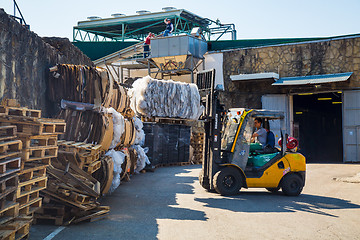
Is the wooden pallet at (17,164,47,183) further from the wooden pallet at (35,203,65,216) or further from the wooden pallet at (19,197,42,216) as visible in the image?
the wooden pallet at (35,203,65,216)

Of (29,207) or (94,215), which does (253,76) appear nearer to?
(94,215)

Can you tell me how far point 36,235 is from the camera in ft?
17.7

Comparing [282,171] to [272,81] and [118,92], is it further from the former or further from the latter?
[272,81]

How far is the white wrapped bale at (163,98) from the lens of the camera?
15.3 meters

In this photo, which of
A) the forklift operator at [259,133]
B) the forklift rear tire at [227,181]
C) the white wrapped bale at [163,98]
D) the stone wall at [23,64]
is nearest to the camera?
the stone wall at [23,64]

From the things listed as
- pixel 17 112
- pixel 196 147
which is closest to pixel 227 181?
pixel 17 112

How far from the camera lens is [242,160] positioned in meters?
9.70

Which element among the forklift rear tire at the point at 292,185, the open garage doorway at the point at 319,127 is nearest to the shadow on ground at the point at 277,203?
the forklift rear tire at the point at 292,185

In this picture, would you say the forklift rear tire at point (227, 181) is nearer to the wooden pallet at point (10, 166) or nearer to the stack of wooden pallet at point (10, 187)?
the stack of wooden pallet at point (10, 187)

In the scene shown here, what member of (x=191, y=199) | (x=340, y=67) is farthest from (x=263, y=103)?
(x=191, y=199)

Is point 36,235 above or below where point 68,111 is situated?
below

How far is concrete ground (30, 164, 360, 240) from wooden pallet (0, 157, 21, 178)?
1.19 metres

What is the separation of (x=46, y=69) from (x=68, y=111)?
4.01 ft

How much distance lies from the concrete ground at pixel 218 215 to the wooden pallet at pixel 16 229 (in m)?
0.56
